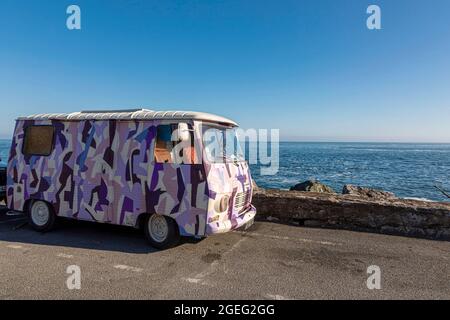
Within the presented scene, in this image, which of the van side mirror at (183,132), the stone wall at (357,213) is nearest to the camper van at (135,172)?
the van side mirror at (183,132)

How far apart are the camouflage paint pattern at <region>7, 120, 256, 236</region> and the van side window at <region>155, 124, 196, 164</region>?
0.10 metres

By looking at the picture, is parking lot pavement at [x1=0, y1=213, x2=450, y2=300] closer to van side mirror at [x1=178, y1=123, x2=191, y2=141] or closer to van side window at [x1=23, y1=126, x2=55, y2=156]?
van side window at [x1=23, y1=126, x2=55, y2=156]

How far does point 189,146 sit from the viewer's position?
17.8ft

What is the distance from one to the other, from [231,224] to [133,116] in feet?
8.65

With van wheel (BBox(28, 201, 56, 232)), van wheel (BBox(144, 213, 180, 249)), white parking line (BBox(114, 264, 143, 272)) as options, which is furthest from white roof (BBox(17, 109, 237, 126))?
white parking line (BBox(114, 264, 143, 272))

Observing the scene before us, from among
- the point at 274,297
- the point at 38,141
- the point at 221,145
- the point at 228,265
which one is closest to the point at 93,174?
the point at 38,141

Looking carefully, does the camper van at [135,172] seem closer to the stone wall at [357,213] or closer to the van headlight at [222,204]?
the van headlight at [222,204]

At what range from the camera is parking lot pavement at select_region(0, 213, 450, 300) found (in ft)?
13.4

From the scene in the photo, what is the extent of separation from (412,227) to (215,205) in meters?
4.20

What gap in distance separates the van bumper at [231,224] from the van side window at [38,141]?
3919 millimetres

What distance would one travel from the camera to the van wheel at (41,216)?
6.74m

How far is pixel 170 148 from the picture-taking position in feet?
18.2
